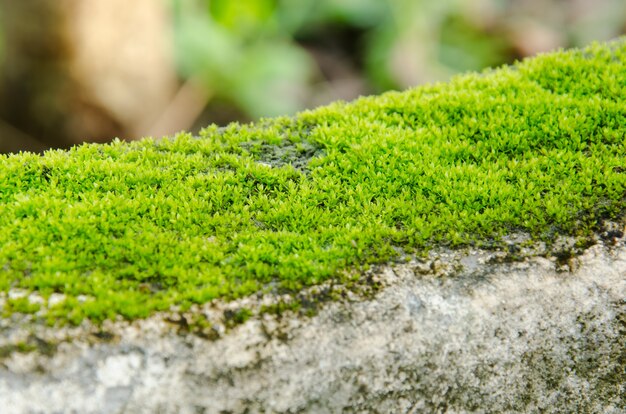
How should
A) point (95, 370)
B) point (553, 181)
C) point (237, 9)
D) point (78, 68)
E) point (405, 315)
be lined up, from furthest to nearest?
1. point (237, 9)
2. point (78, 68)
3. point (553, 181)
4. point (405, 315)
5. point (95, 370)

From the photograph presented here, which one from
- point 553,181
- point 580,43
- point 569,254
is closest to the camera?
point 569,254

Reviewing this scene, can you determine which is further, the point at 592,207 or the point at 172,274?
the point at 592,207

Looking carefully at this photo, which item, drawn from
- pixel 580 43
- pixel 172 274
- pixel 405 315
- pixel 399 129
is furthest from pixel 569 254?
pixel 580 43

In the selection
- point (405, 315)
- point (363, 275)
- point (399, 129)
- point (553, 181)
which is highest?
point (399, 129)

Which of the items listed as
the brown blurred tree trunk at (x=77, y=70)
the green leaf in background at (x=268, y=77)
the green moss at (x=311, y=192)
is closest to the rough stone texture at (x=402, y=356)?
the green moss at (x=311, y=192)

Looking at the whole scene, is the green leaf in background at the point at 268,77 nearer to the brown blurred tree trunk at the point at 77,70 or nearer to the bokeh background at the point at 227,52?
the bokeh background at the point at 227,52

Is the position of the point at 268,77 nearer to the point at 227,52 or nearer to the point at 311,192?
the point at 227,52

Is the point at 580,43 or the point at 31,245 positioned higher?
the point at 580,43

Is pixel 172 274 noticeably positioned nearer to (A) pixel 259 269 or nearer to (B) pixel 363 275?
(A) pixel 259 269
